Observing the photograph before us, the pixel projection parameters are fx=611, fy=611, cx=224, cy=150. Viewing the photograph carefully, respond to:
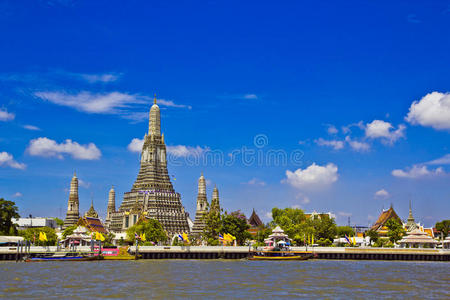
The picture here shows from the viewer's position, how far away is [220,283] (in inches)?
2073

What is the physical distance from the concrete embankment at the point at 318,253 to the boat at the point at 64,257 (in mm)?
4376

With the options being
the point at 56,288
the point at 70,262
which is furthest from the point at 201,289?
the point at 70,262

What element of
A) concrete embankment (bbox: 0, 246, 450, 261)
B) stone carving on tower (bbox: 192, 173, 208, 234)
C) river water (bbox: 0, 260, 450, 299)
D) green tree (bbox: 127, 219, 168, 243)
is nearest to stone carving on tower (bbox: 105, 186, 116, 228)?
stone carving on tower (bbox: 192, 173, 208, 234)

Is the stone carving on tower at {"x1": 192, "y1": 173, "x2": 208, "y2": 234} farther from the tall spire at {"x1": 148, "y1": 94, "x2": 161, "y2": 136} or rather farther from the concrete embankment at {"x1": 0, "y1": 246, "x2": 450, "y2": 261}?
the concrete embankment at {"x1": 0, "y1": 246, "x2": 450, "y2": 261}

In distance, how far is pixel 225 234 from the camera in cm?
10438

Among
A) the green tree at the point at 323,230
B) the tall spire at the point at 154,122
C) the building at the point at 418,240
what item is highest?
the tall spire at the point at 154,122

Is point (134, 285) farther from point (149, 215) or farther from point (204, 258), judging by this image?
point (149, 215)

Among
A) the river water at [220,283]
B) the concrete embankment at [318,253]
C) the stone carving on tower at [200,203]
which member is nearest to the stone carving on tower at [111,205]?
the stone carving on tower at [200,203]

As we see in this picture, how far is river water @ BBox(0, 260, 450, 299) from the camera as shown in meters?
45.4

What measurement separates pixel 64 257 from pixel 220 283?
133ft

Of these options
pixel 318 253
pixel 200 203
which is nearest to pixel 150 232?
pixel 318 253

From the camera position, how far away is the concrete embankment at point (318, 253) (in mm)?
93312

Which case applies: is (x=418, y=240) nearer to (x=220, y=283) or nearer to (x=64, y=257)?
(x=64, y=257)

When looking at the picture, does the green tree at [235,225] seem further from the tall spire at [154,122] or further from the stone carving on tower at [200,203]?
the tall spire at [154,122]
